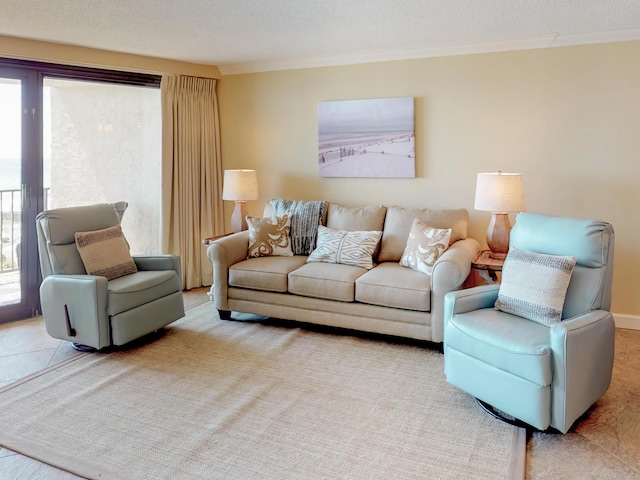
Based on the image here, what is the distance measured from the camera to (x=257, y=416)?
2.56 m

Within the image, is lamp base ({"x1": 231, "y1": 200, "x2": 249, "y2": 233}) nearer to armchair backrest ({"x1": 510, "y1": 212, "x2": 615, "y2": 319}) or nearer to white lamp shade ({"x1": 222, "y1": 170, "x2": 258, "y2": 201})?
white lamp shade ({"x1": 222, "y1": 170, "x2": 258, "y2": 201})

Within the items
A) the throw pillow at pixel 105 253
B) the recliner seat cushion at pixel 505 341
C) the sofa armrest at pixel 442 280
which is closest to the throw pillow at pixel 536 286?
the recliner seat cushion at pixel 505 341

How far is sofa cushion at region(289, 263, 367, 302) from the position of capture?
3.58 meters

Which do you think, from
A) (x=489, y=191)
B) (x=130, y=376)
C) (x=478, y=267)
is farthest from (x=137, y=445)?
(x=489, y=191)

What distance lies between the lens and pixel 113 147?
4.74 meters

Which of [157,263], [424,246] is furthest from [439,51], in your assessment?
[157,263]

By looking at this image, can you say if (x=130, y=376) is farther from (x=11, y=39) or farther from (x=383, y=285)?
(x=11, y=39)

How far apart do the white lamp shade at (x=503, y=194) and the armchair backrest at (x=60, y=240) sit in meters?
3.13

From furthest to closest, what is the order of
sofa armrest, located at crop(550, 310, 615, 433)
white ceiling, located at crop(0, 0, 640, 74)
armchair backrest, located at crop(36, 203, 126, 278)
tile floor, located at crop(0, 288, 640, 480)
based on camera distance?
1. armchair backrest, located at crop(36, 203, 126, 278)
2. white ceiling, located at crop(0, 0, 640, 74)
3. sofa armrest, located at crop(550, 310, 615, 433)
4. tile floor, located at crop(0, 288, 640, 480)

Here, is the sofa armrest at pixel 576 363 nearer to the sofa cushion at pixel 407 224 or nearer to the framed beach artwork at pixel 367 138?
the sofa cushion at pixel 407 224

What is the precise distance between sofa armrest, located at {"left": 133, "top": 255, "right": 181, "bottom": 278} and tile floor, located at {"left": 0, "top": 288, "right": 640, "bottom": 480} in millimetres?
975

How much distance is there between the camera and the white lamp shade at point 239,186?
460cm

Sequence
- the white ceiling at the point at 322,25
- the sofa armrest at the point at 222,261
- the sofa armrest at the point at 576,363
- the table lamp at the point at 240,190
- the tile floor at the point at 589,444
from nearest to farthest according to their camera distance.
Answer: the tile floor at the point at 589,444
the sofa armrest at the point at 576,363
the white ceiling at the point at 322,25
the sofa armrest at the point at 222,261
the table lamp at the point at 240,190

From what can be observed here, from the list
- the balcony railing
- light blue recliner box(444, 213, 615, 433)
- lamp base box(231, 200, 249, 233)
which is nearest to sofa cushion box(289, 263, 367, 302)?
light blue recliner box(444, 213, 615, 433)
